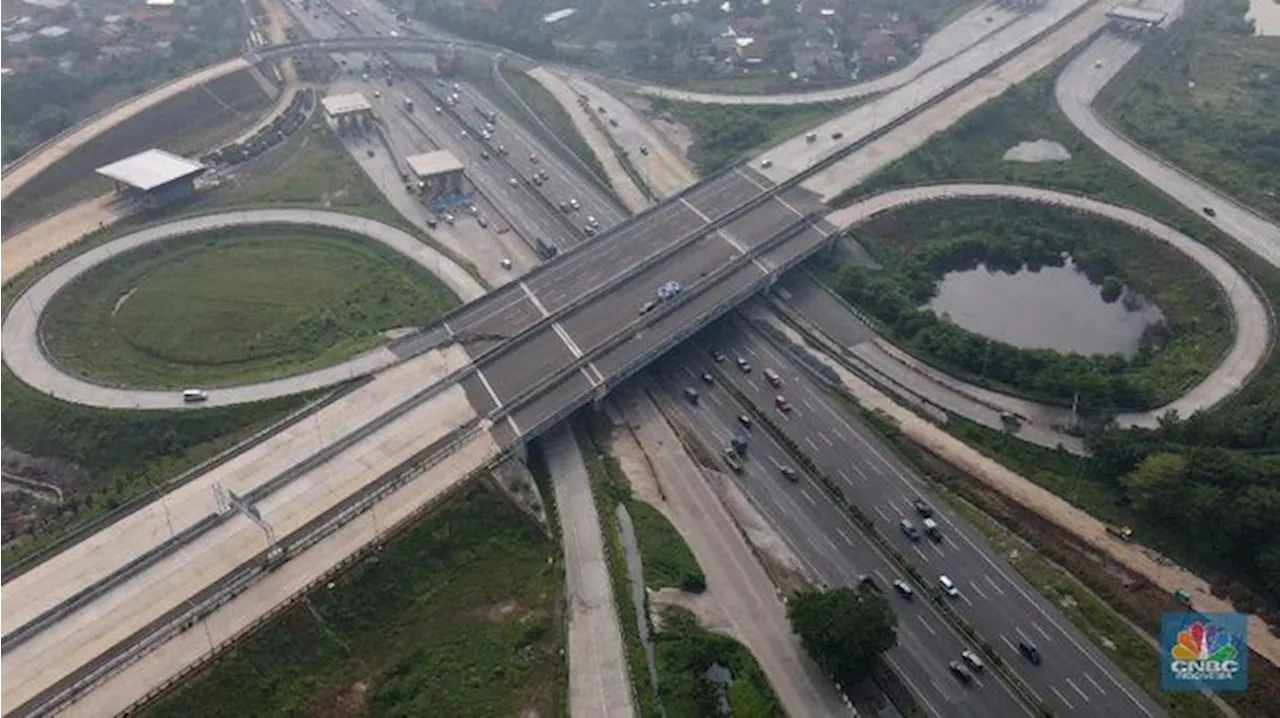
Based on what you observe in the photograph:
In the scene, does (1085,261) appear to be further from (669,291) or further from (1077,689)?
(1077,689)

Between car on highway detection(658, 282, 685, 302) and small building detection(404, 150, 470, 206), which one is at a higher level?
small building detection(404, 150, 470, 206)

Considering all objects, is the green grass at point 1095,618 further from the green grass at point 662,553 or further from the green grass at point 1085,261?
the green grass at point 662,553

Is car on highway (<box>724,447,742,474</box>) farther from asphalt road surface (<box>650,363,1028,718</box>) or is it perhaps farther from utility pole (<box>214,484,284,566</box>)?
utility pole (<box>214,484,284,566</box>)

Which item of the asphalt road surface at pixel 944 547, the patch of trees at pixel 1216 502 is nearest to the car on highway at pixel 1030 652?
the asphalt road surface at pixel 944 547

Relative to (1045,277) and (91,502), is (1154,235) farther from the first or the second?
(91,502)

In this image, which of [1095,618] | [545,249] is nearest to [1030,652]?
[1095,618]

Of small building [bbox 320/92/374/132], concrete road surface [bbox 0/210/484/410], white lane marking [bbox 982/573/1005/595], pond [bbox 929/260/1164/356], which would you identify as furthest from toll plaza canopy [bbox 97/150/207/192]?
white lane marking [bbox 982/573/1005/595]
